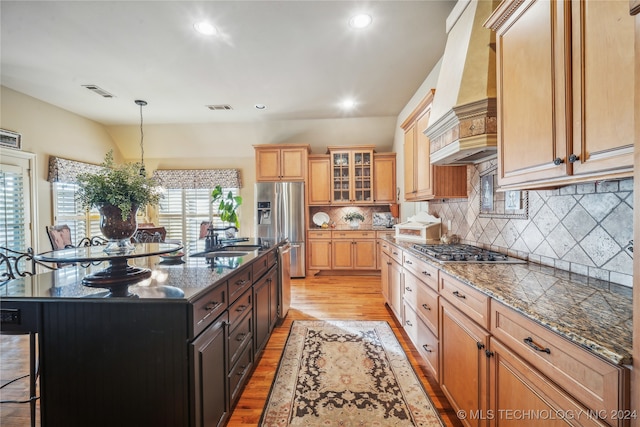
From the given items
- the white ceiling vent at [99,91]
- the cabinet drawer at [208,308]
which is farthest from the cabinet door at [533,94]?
the white ceiling vent at [99,91]

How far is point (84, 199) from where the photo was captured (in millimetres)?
1431

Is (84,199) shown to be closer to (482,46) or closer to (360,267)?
(482,46)

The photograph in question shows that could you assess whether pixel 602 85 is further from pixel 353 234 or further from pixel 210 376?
pixel 353 234

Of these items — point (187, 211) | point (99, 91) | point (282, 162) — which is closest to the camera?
point (99, 91)

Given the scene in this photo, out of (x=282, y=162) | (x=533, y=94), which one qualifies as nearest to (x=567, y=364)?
(x=533, y=94)

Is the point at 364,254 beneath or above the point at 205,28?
beneath

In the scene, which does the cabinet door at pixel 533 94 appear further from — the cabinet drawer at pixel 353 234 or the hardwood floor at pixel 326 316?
the cabinet drawer at pixel 353 234

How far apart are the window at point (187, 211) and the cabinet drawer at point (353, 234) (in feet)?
8.14

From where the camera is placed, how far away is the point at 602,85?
3.18ft

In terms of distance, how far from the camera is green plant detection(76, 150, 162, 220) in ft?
4.66

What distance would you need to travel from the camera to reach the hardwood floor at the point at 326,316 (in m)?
1.78

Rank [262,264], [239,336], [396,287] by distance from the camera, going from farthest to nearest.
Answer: [396,287], [262,264], [239,336]

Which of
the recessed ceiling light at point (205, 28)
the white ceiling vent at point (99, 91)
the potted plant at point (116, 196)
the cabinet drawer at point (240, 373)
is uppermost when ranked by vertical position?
the white ceiling vent at point (99, 91)

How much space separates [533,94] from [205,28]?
2735mm
